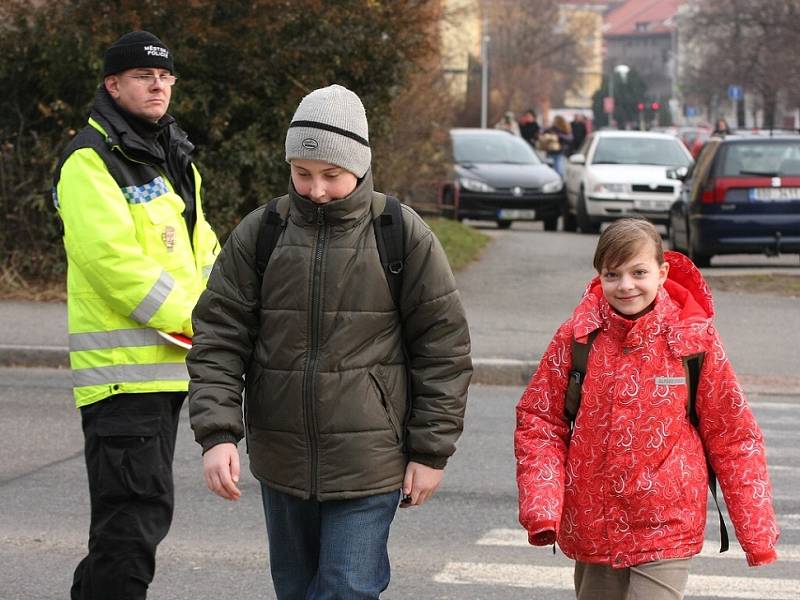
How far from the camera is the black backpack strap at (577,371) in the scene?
3.94m

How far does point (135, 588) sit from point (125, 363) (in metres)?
0.66

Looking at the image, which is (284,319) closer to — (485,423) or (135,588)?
(135,588)

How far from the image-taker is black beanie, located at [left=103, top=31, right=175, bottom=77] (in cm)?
466

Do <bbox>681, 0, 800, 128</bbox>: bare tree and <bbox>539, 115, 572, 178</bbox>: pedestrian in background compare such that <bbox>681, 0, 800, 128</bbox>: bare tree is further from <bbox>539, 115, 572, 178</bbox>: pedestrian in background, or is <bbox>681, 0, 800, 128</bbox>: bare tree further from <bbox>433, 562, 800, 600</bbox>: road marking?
<bbox>433, 562, 800, 600</bbox>: road marking

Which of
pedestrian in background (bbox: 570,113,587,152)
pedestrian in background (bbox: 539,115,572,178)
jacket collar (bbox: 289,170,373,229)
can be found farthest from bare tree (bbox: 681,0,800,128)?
jacket collar (bbox: 289,170,373,229)

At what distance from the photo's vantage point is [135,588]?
4543mm

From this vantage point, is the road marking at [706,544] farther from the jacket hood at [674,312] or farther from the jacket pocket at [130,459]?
the jacket hood at [674,312]

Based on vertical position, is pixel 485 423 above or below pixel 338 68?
below

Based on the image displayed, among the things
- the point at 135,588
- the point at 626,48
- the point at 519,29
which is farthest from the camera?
the point at 626,48

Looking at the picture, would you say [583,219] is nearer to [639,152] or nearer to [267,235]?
[639,152]

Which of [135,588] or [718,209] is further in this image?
[718,209]

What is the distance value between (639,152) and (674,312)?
21221 millimetres

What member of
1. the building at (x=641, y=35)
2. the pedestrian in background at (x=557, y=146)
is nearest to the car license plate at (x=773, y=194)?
the pedestrian in background at (x=557, y=146)

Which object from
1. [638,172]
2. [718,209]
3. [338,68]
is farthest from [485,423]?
[638,172]
